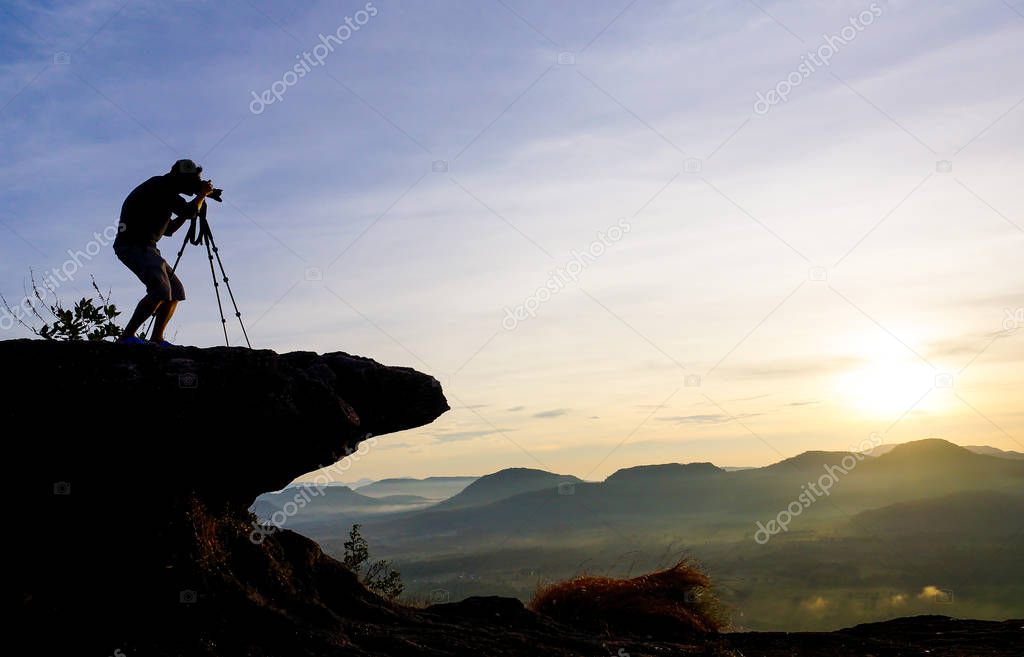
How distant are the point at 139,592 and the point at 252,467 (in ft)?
6.87

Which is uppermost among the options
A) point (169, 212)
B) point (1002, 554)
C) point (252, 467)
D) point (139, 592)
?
point (169, 212)

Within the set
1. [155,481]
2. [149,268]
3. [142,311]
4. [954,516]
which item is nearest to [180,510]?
[155,481]

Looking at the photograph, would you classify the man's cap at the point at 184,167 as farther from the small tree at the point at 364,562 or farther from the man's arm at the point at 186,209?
the small tree at the point at 364,562

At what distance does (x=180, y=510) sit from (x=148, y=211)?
4.25 metres

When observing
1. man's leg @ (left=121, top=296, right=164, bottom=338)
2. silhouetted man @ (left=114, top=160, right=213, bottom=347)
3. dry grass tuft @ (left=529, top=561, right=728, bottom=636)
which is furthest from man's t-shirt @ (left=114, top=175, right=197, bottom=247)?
dry grass tuft @ (left=529, top=561, right=728, bottom=636)

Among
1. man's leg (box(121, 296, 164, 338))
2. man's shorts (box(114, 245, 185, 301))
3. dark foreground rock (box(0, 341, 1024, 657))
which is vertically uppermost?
man's shorts (box(114, 245, 185, 301))

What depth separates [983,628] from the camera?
46.9 ft

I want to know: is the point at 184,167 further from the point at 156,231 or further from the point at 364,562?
the point at 364,562

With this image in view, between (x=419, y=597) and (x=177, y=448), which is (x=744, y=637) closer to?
(x=419, y=597)

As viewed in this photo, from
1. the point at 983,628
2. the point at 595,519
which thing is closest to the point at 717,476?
the point at 595,519

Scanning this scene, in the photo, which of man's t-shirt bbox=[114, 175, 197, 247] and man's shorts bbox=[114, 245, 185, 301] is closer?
man's shorts bbox=[114, 245, 185, 301]

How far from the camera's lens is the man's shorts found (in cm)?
1079

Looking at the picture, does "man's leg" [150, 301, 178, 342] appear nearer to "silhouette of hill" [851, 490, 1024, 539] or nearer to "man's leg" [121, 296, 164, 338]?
"man's leg" [121, 296, 164, 338]

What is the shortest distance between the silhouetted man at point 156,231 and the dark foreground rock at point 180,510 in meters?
1.10
